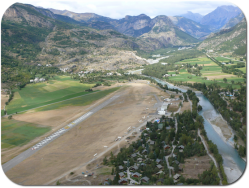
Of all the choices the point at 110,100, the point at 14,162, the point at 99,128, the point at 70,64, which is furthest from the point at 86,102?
the point at 70,64

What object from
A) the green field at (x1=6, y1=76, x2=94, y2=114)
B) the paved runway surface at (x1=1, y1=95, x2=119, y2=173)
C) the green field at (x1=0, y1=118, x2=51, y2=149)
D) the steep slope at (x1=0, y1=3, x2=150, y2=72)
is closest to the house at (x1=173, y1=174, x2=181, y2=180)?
the paved runway surface at (x1=1, y1=95, x2=119, y2=173)

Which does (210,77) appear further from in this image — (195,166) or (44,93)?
(44,93)

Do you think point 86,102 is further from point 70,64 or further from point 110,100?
point 70,64

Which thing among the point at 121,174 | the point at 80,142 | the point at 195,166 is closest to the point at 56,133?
the point at 80,142

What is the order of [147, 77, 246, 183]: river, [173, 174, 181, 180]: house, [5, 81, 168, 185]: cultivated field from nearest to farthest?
[173, 174, 181, 180]: house → [147, 77, 246, 183]: river → [5, 81, 168, 185]: cultivated field

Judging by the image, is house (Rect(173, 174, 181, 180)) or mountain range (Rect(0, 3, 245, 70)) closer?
house (Rect(173, 174, 181, 180))

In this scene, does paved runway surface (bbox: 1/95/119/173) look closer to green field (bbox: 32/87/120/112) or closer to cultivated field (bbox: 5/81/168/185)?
cultivated field (bbox: 5/81/168/185)
